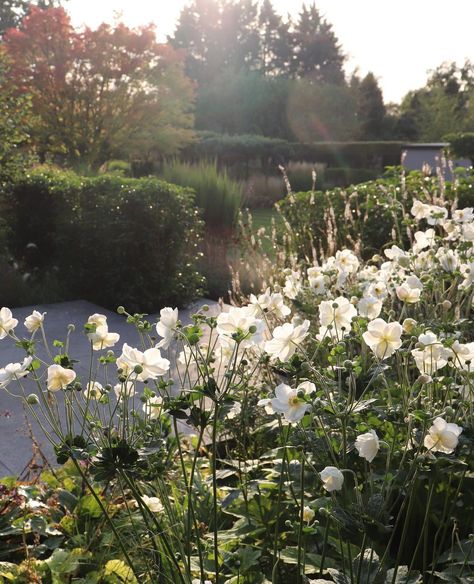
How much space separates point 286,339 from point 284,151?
1920 cm

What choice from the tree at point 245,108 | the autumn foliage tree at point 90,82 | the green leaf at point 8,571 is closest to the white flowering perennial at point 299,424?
the green leaf at point 8,571

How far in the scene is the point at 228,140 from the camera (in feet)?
65.6

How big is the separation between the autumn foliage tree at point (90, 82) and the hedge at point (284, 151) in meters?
3.93

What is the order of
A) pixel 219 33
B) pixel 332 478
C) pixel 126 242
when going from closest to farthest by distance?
pixel 332 478 < pixel 126 242 < pixel 219 33

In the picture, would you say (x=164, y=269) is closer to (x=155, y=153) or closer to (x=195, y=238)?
(x=195, y=238)

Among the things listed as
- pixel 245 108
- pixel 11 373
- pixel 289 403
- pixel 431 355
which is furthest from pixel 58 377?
pixel 245 108

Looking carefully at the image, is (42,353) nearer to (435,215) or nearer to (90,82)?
(435,215)

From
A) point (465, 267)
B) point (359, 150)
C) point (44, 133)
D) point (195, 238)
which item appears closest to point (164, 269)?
point (195, 238)

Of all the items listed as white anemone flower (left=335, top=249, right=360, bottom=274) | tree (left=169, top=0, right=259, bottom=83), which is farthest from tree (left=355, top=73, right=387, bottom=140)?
white anemone flower (left=335, top=249, right=360, bottom=274)

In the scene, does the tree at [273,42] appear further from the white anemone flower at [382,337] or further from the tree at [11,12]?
the white anemone flower at [382,337]

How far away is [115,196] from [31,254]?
1.67 metres

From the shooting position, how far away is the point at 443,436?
1328 millimetres

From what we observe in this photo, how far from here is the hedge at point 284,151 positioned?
19.6 metres

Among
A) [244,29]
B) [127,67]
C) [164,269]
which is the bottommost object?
[164,269]
